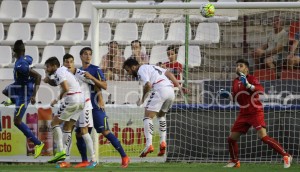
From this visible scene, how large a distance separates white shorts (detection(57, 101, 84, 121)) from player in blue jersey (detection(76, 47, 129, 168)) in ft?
0.96

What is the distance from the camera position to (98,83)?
44.3ft

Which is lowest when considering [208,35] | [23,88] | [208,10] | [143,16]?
[23,88]

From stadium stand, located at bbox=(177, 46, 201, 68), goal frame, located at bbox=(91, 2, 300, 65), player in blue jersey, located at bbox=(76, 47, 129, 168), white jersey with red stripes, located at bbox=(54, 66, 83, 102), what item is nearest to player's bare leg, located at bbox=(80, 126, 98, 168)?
player in blue jersey, located at bbox=(76, 47, 129, 168)

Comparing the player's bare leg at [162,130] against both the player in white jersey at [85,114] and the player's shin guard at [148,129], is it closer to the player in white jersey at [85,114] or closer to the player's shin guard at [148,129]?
the player's shin guard at [148,129]

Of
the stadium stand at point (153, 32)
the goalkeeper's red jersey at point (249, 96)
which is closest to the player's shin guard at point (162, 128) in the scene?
the goalkeeper's red jersey at point (249, 96)

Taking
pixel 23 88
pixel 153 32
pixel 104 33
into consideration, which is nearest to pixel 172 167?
pixel 23 88

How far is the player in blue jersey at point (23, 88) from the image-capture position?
14.3 meters

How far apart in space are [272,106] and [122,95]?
111 inches

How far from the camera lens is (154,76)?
13938mm

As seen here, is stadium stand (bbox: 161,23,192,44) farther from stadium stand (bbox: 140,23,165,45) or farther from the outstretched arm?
the outstretched arm

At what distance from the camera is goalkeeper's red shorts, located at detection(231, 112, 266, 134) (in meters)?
13.7

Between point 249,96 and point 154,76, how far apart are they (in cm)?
159

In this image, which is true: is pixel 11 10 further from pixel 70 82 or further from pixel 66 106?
pixel 66 106

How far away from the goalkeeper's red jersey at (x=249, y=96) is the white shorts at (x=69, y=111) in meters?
2.56
